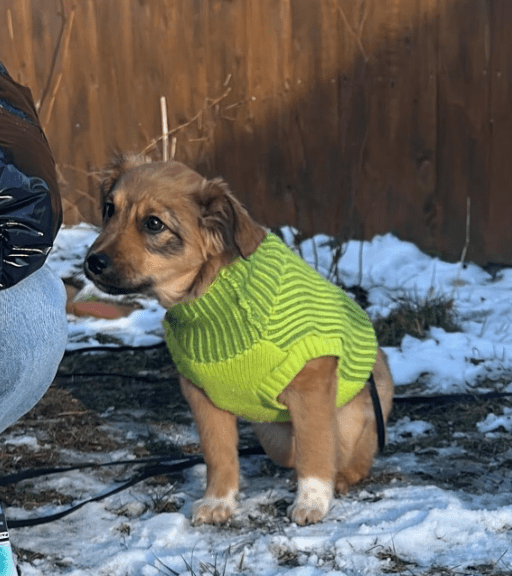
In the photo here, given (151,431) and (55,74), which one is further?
(55,74)

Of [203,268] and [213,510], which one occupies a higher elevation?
[203,268]

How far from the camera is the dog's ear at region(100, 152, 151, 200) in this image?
3403mm

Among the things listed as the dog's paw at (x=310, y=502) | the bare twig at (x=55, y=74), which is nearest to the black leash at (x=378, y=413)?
the dog's paw at (x=310, y=502)

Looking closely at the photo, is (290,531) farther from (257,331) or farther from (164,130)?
(164,130)

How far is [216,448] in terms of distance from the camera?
3.19 m

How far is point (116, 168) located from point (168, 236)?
0.51 meters

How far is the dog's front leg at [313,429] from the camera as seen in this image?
10.1ft

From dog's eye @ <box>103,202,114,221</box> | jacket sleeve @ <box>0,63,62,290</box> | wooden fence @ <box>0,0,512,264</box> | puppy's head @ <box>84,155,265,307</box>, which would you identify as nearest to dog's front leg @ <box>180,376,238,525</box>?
puppy's head @ <box>84,155,265,307</box>

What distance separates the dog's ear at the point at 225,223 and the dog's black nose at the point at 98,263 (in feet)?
1.17

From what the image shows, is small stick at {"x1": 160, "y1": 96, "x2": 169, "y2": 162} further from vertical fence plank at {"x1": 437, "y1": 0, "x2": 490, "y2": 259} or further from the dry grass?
the dry grass

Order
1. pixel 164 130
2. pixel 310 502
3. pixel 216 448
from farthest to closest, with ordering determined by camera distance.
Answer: pixel 164 130, pixel 216 448, pixel 310 502

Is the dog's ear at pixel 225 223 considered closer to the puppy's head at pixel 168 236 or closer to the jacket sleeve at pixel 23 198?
the puppy's head at pixel 168 236

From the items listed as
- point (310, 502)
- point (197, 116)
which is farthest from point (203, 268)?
point (197, 116)

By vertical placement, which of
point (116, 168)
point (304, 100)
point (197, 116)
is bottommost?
point (197, 116)
